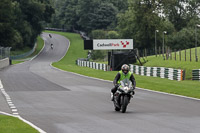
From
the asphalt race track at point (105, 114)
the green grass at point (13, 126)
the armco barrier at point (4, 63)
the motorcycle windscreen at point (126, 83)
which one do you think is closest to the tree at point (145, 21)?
the armco barrier at point (4, 63)

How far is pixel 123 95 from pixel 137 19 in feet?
251

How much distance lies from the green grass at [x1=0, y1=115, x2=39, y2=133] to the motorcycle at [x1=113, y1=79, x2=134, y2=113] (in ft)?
12.2

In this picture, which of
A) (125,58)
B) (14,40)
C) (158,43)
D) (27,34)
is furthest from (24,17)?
(125,58)

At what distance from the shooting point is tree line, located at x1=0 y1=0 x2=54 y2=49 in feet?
290

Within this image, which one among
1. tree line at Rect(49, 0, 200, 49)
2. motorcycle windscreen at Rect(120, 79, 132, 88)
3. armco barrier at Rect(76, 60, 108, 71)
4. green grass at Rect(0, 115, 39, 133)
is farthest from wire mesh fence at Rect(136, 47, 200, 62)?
green grass at Rect(0, 115, 39, 133)

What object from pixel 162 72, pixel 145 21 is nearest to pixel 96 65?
pixel 162 72

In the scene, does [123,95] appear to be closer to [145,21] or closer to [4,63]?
[4,63]

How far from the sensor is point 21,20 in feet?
327

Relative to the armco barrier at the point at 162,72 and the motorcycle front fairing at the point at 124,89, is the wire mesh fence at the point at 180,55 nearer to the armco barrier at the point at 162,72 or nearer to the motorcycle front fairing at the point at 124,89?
the armco barrier at the point at 162,72

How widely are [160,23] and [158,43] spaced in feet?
13.8

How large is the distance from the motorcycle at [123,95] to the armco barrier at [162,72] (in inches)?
850

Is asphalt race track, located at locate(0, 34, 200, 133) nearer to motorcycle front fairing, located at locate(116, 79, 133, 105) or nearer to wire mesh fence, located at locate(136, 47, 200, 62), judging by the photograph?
motorcycle front fairing, located at locate(116, 79, 133, 105)

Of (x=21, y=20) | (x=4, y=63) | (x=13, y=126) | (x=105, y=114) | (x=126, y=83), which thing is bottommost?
(x=4, y=63)

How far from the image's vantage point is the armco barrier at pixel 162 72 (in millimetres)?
36688
